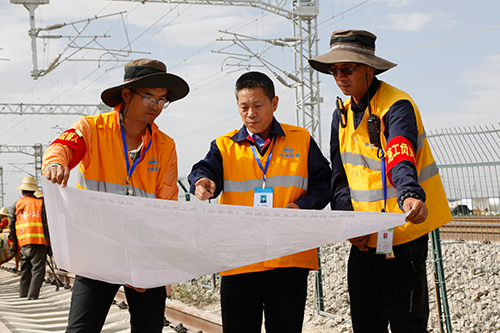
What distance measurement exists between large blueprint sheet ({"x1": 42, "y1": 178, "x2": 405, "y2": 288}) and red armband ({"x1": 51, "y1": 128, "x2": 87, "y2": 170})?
0.27 metres

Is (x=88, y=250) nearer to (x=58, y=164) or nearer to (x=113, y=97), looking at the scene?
(x=58, y=164)

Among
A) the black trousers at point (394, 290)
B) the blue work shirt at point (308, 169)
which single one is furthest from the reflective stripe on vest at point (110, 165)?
the black trousers at point (394, 290)

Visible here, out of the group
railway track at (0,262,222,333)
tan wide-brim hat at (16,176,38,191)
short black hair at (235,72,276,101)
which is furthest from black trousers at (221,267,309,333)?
tan wide-brim hat at (16,176,38,191)

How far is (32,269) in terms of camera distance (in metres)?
9.96

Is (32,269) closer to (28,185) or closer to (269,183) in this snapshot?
(28,185)

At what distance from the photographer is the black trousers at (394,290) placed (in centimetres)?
300

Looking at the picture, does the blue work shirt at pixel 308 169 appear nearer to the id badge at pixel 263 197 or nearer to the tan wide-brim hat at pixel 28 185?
the id badge at pixel 263 197

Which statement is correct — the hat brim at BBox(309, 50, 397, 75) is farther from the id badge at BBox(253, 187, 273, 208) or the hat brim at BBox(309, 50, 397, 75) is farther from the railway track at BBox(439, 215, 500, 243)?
the railway track at BBox(439, 215, 500, 243)

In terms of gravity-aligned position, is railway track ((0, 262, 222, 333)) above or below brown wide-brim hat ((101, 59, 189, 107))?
below

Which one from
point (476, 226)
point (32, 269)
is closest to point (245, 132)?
point (476, 226)

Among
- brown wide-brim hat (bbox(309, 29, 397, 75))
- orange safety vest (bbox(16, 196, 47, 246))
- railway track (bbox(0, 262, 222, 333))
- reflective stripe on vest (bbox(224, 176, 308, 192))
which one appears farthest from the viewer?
orange safety vest (bbox(16, 196, 47, 246))

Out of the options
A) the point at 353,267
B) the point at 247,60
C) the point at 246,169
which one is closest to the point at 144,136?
the point at 246,169

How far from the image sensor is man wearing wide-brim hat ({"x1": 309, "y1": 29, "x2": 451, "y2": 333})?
2.96 metres

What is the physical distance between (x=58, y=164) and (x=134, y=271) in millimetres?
734
